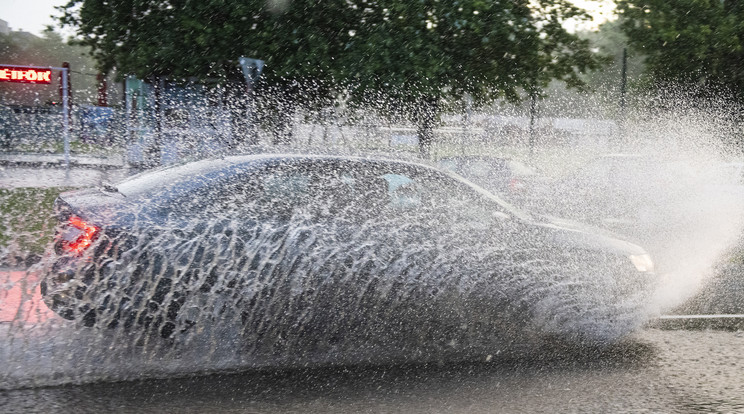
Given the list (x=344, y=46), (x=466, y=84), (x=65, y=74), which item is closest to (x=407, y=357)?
(x=344, y=46)

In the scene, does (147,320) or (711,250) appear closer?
(147,320)

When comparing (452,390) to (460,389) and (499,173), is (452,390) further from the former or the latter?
(499,173)

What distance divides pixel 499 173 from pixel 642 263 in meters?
9.11

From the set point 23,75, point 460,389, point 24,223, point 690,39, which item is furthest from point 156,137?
point 460,389

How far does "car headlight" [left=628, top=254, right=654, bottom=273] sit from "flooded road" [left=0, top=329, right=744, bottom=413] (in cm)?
66

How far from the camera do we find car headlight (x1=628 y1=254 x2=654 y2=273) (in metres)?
5.62

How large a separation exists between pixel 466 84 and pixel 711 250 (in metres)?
6.94

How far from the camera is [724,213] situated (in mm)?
12672

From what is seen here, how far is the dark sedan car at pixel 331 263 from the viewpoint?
14.9ft

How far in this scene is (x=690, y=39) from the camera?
20.0 metres

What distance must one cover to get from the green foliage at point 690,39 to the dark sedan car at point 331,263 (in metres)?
15.4

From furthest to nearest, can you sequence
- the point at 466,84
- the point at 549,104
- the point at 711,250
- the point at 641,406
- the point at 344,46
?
the point at 549,104, the point at 466,84, the point at 344,46, the point at 711,250, the point at 641,406

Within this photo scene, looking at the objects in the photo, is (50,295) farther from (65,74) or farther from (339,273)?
(65,74)

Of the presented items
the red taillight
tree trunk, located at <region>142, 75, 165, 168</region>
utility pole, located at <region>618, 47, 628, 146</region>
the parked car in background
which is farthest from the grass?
utility pole, located at <region>618, 47, 628, 146</region>
